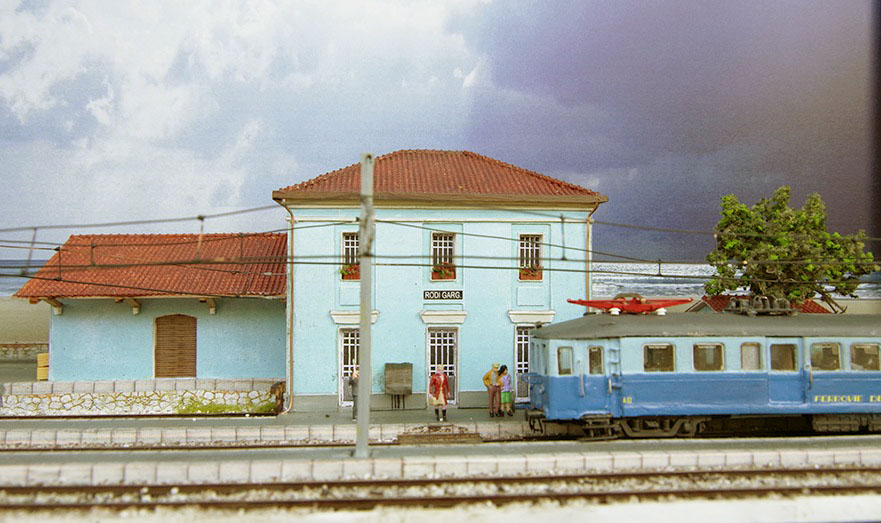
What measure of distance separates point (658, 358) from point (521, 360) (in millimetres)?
5600

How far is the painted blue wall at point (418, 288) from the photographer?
19.6 metres

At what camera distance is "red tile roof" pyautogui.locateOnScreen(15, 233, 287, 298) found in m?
21.0

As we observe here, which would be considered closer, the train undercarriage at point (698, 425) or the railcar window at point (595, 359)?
the railcar window at point (595, 359)

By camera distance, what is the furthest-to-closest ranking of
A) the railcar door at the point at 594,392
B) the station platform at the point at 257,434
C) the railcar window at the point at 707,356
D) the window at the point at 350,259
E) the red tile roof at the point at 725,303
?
the red tile roof at the point at 725,303 < the window at the point at 350,259 < the station platform at the point at 257,434 < the railcar window at the point at 707,356 < the railcar door at the point at 594,392

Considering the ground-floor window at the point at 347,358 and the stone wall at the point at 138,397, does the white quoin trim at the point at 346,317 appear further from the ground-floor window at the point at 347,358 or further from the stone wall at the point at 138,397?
the stone wall at the point at 138,397

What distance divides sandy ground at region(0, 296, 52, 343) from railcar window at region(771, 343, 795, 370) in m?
34.5

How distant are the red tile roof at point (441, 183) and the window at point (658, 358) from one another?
6.00 meters

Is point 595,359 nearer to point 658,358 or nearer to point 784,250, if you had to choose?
point 658,358

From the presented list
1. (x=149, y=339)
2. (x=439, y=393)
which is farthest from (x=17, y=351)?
(x=439, y=393)

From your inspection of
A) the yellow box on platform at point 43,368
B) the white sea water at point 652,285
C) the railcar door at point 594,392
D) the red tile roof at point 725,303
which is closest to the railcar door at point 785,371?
the railcar door at point 594,392

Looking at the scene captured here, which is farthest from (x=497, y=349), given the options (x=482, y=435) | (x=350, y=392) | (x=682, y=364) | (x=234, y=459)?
(x=234, y=459)

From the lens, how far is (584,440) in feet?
50.6

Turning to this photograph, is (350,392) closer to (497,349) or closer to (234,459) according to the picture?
(497,349)

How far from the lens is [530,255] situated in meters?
20.4
